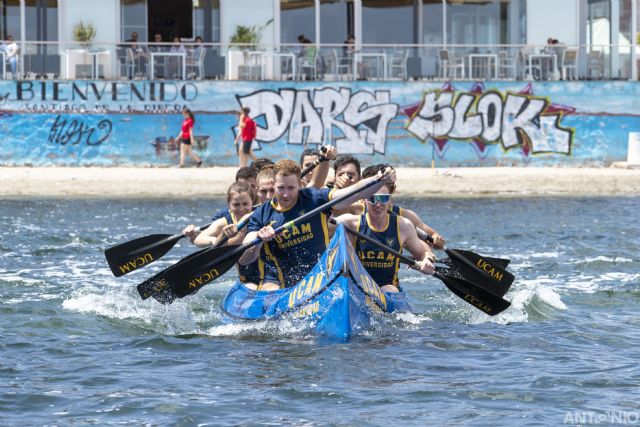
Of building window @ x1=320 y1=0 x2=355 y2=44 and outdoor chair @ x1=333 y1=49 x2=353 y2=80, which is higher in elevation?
building window @ x1=320 y1=0 x2=355 y2=44

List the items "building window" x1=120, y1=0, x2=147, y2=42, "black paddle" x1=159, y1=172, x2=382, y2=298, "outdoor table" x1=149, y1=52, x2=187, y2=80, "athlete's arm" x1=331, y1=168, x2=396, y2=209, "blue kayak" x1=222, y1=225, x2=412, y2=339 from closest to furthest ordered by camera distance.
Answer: "athlete's arm" x1=331, y1=168, x2=396, y2=209
"blue kayak" x1=222, y1=225, x2=412, y2=339
"black paddle" x1=159, y1=172, x2=382, y2=298
"outdoor table" x1=149, y1=52, x2=187, y2=80
"building window" x1=120, y1=0, x2=147, y2=42

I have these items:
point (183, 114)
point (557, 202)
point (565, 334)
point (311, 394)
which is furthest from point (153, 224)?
point (311, 394)

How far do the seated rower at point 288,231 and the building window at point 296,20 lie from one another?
22257mm

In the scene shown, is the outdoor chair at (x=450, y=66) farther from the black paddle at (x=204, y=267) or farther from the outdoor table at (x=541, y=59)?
the black paddle at (x=204, y=267)

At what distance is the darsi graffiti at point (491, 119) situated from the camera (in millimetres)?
33094

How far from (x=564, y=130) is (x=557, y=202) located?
17.1ft

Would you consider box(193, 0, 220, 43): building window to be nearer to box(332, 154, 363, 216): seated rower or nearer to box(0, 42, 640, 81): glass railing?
box(0, 42, 640, 81): glass railing

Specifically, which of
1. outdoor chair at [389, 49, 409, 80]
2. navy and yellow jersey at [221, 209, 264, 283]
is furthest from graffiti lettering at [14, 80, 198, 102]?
navy and yellow jersey at [221, 209, 264, 283]

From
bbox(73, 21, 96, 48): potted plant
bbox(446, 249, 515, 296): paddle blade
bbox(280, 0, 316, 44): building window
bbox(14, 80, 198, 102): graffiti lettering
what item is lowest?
bbox(446, 249, 515, 296): paddle blade

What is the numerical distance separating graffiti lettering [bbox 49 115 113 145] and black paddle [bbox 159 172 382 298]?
19.7 metres

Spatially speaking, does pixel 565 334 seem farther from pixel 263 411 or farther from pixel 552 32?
pixel 552 32

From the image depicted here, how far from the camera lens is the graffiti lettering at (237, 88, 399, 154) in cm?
3266

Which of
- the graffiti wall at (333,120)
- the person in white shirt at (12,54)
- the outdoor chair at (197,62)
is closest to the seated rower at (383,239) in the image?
the graffiti wall at (333,120)

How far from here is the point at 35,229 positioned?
23.9 m
